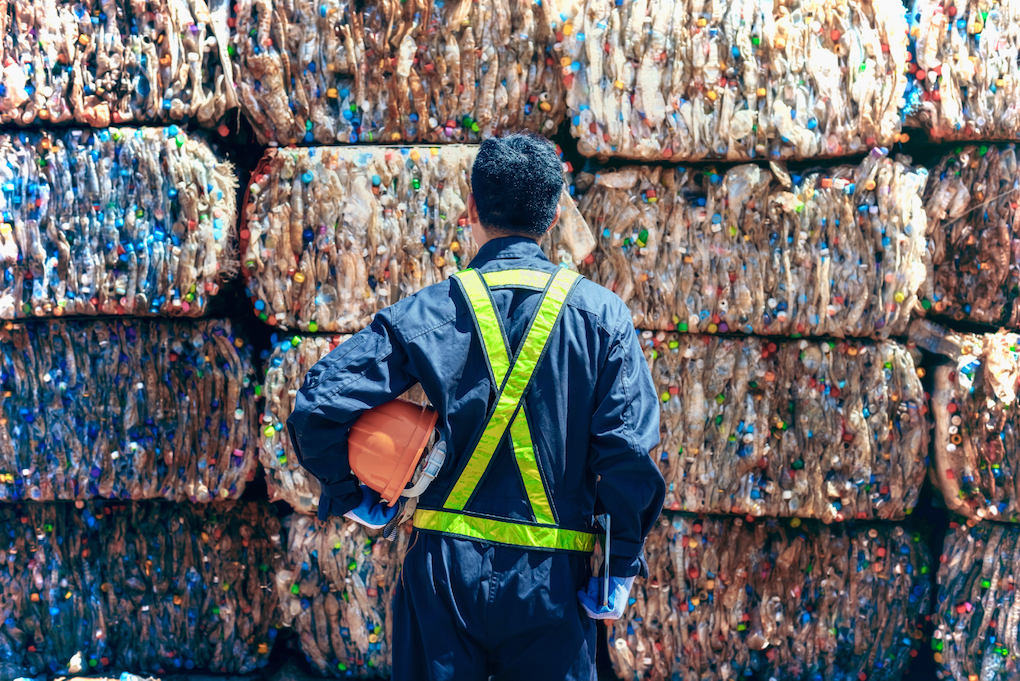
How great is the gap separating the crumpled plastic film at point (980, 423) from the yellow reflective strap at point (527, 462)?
1828 millimetres

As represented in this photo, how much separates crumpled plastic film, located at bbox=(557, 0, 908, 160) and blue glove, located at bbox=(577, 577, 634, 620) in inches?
59.9

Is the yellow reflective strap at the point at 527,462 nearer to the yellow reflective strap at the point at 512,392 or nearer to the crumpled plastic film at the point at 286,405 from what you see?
the yellow reflective strap at the point at 512,392

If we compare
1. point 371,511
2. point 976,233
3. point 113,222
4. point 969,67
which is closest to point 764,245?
point 976,233

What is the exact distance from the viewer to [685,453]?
2717 mm

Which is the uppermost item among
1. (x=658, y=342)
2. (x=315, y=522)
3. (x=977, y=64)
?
(x=977, y=64)

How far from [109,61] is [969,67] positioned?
10.1ft

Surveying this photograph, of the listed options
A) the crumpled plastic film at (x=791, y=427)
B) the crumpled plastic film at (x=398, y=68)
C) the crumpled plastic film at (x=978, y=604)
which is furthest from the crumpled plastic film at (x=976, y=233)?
the crumpled plastic film at (x=398, y=68)

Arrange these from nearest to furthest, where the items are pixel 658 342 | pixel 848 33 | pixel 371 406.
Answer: pixel 371 406
pixel 848 33
pixel 658 342

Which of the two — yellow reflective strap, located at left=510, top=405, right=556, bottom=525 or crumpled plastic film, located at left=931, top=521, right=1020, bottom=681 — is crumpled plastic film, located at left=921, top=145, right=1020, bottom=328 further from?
yellow reflective strap, located at left=510, top=405, right=556, bottom=525

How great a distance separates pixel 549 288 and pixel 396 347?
0.38 metres

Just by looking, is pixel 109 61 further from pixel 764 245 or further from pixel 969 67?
pixel 969 67

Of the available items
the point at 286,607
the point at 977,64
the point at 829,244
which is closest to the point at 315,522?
the point at 286,607

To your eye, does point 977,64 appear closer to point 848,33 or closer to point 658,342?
point 848,33

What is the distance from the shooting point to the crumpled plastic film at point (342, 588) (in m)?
2.81
